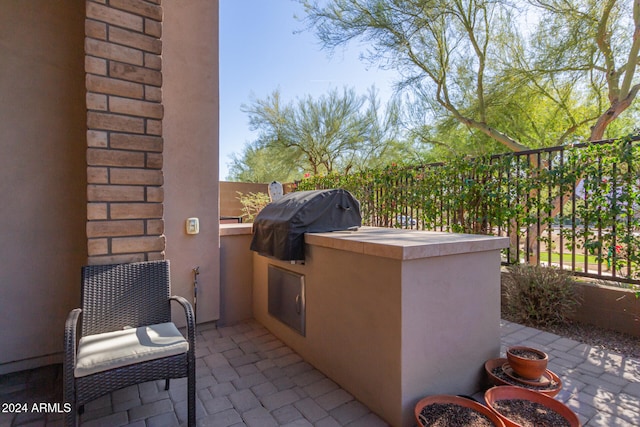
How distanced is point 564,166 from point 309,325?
346 centimetres

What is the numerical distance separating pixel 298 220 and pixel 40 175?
215 cm

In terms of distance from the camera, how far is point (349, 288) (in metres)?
2.39

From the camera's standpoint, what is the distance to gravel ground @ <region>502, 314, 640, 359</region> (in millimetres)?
3070

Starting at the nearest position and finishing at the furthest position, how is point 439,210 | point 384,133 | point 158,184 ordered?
point 158,184, point 439,210, point 384,133

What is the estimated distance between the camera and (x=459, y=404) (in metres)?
2.01

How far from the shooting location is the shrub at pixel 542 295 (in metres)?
3.63

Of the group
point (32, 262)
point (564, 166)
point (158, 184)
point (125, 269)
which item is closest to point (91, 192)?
point (158, 184)

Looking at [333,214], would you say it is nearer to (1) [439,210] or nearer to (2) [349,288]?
(2) [349,288]

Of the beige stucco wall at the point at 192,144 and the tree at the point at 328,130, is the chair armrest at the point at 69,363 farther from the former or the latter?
the tree at the point at 328,130

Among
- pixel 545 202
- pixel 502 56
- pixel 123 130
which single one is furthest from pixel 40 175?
pixel 502 56

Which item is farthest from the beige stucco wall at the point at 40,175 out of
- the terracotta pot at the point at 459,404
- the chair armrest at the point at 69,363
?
the terracotta pot at the point at 459,404

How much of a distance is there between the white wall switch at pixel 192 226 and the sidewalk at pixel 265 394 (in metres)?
1.22

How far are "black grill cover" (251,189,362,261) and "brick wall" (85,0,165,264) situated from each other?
39.4 inches

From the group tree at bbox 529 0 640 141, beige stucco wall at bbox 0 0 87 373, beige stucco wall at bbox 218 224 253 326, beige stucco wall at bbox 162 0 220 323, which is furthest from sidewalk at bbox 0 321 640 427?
tree at bbox 529 0 640 141
